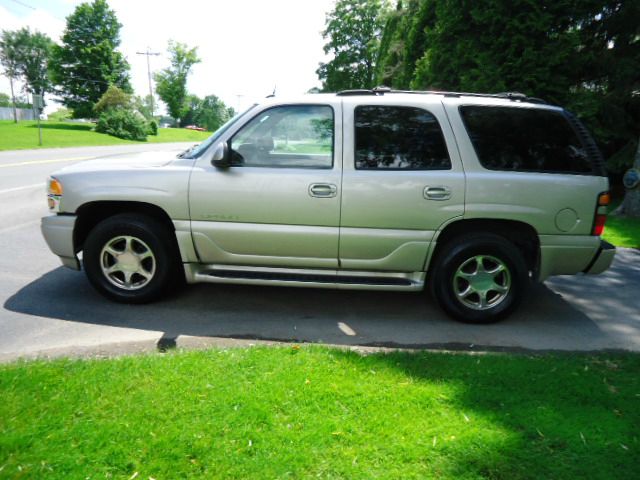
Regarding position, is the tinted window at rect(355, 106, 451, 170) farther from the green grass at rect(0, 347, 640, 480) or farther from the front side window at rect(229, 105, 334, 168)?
the green grass at rect(0, 347, 640, 480)

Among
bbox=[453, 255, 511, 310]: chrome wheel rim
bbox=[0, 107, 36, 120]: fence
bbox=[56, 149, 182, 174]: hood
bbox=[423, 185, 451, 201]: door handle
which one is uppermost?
bbox=[0, 107, 36, 120]: fence

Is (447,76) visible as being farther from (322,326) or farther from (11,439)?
(11,439)

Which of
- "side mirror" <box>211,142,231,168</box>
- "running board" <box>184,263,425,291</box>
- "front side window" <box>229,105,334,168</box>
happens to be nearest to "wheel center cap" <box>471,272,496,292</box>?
"running board" <box>184,263,425,291</box>

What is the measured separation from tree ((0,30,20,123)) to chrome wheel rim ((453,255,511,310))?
97.0 metres

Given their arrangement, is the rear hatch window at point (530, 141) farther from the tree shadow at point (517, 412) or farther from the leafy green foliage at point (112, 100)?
the leafy green foliage at point (112, 100)

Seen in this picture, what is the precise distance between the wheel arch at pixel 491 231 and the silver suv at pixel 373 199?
13 millimetres

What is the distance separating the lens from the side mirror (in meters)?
4.10

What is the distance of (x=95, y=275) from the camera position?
14.8 ft

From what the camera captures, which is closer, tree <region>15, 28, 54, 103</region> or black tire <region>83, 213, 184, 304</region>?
black tire <region>83, 213, 184, 304</region>

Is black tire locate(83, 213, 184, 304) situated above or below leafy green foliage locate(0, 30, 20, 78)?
below

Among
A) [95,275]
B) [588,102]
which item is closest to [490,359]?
[95,275]

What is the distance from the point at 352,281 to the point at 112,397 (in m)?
2.16

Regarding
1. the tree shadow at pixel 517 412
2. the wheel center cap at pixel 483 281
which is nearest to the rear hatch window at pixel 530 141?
the wheel center cap at pixel 483 281

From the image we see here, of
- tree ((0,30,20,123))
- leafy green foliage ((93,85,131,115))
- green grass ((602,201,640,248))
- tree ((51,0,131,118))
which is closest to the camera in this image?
green grass ((602,201,640,248))
